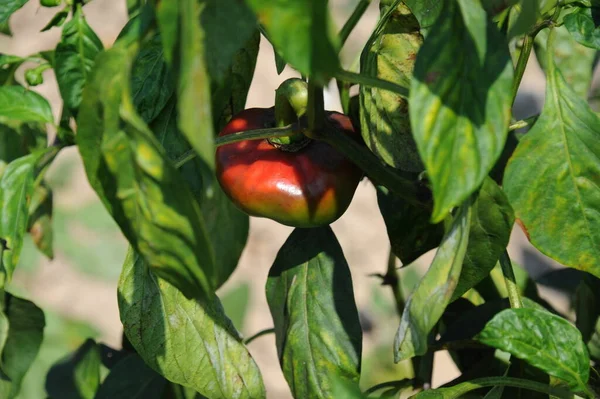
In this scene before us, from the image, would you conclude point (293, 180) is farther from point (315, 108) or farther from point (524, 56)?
point (524, 56)

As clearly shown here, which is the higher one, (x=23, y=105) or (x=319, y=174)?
(x=23, y=105)

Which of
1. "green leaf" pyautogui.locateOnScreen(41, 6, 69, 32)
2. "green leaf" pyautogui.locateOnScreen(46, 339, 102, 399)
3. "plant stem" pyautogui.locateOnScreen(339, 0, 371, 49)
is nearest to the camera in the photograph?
"plant stem" pyautogui.locateOnScreen(339, 0, 371, 49)

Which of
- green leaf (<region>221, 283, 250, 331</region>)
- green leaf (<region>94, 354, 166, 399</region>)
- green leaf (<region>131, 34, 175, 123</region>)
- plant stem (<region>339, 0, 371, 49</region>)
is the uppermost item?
plant stem (<region>339, 0, 371, 49</region>)

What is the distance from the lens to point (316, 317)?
2.48ft

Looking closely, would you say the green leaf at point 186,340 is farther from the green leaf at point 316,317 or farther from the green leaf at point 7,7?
the green leaf at point 7,7

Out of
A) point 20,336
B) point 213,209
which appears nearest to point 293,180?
point 213,209

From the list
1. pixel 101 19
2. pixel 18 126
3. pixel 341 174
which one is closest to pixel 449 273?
pixel 341 174

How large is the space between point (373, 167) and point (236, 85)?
20cm

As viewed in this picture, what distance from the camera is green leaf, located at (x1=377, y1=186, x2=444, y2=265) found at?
751 millimetres

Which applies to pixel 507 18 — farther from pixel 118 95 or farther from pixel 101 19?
pixel 101 19

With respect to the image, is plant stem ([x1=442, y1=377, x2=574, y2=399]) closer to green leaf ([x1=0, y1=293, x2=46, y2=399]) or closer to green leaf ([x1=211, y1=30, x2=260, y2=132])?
green leaf ([x1=211, y1=30, x2=260, y2=132])

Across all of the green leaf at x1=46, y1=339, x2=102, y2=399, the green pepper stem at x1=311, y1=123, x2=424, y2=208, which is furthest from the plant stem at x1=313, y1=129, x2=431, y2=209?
the green leaf at x1=46, y1=339, x2=102, y2=399

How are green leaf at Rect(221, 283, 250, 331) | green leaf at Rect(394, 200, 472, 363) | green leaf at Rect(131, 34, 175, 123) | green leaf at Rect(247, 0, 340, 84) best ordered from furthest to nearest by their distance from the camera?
green leaf at Rect(221, 283, 250, 331) < green leaf at Rect(131, 34, 175, 123) < green leaf at Rect(394, 200, 472, 363) < green leaf at Rect(247, 0, 340, 84)

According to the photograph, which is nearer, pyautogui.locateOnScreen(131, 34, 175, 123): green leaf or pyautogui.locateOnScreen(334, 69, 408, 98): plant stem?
pyautogui.locateOnScreen(334, 69, 408, 98): plant stem
